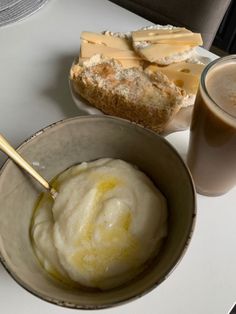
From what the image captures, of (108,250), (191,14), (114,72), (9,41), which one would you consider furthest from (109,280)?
(191,14)

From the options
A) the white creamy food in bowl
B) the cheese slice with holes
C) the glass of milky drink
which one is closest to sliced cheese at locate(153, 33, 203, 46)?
the cheese slice with holes

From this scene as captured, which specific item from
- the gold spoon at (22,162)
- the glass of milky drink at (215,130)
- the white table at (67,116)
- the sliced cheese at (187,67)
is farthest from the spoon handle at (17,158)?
the sliced cheese at (187,67)

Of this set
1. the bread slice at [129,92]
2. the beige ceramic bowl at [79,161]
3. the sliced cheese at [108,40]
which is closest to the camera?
the beige ceramic bowl at [79,161]

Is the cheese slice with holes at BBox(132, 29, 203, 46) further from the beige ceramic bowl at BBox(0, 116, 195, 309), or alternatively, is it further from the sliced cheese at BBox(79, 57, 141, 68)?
the beige ceramic bowl at BBox(0, 116, 195, 309)

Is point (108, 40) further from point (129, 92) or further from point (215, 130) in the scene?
point (215, 130)

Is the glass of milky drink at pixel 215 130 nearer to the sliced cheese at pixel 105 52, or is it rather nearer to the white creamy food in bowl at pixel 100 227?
the white creamy food in bowl at pixel 100 227

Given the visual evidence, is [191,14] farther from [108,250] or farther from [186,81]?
[108,250]

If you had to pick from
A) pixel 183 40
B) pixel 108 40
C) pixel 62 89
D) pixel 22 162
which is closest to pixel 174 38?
pixel 183 40
